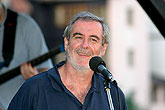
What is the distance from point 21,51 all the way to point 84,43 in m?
0.92

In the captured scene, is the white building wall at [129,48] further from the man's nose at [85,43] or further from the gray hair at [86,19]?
the man's nose at [85,43]

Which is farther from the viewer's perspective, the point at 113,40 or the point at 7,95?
the point at 113,40

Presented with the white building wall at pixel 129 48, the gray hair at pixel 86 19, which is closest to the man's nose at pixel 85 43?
the gray hair at pixel 86 19

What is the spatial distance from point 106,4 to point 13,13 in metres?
23.0

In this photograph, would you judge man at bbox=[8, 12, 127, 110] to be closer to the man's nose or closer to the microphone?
the man's nose

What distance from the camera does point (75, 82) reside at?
3.21 metres

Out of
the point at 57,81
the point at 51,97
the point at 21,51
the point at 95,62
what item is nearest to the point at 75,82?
the point at 57,81

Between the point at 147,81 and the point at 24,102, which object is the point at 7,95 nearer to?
the point at 24,102

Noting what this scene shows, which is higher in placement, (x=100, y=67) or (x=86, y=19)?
(x=86, y=19)

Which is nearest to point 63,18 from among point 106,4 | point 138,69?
point 106,4

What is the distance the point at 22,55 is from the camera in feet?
12.6

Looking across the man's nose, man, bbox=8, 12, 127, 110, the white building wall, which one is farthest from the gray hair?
the white building wall

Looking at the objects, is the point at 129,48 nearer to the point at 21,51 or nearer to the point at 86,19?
the point at 21,51

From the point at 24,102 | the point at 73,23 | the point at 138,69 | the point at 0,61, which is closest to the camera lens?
the point at 24,102
